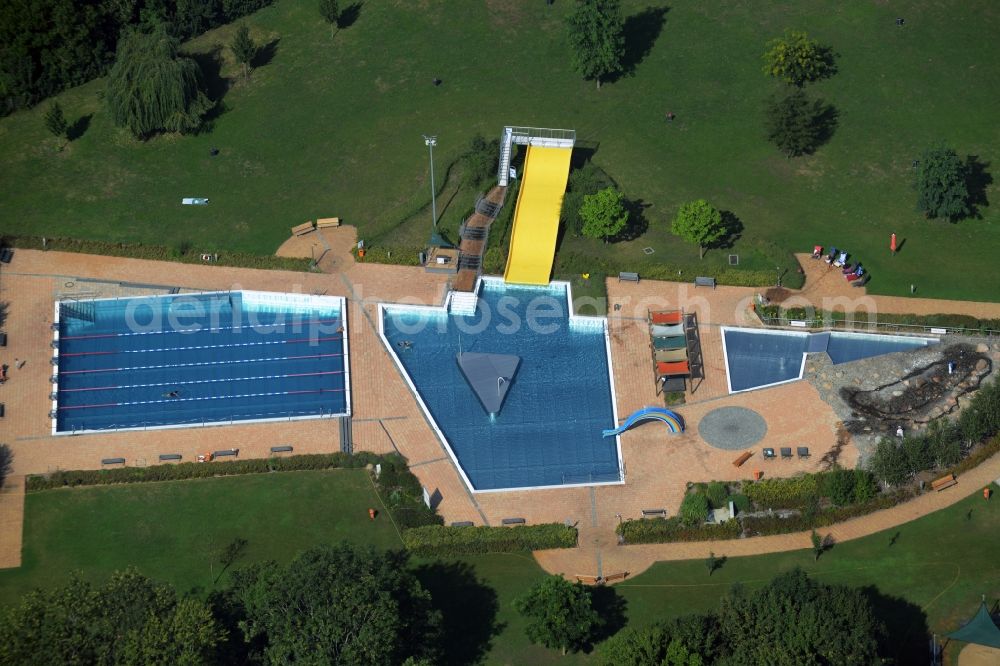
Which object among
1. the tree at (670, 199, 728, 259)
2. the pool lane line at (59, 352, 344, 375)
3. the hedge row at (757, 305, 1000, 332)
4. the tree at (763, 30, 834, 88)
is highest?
the tree at (763, 30, 834, 88)

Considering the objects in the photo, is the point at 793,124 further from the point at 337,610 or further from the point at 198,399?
the point at 337,610

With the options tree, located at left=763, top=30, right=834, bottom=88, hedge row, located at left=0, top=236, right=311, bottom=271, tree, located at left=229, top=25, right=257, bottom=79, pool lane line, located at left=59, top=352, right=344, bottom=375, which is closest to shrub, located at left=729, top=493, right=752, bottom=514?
pool lane line, located at left=59, top=352, right=344, bottom=375

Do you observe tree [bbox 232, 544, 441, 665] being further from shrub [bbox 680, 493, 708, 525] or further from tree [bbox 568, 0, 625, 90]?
tree [bbox 568, 0, 625, 90]

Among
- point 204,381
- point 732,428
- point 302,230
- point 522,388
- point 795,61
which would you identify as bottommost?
point 732,428

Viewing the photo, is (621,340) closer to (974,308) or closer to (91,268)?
(974,308)

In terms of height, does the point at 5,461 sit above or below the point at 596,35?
below

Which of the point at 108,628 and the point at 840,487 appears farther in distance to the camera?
the point at 840,487

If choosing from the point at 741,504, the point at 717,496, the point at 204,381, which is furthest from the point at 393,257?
the point at 741,504
